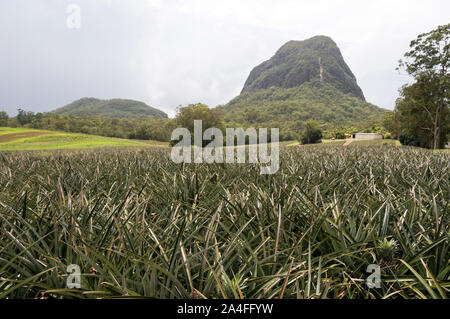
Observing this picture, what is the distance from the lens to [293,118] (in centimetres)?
8825

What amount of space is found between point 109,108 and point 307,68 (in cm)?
13274

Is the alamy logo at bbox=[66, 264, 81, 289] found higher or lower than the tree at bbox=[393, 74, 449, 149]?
lower

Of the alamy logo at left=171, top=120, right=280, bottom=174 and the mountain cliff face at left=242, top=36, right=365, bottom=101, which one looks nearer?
the alamy logo at left=171, top=120, right=280, bottom=174

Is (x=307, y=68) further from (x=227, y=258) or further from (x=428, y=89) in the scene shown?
(x=227, y=258)

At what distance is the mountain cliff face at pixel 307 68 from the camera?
5920 inches

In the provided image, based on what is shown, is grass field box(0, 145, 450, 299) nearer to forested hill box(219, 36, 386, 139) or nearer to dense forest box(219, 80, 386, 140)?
forested hill box(219, 36, 386, 139)

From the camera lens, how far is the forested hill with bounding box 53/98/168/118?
127625 mm

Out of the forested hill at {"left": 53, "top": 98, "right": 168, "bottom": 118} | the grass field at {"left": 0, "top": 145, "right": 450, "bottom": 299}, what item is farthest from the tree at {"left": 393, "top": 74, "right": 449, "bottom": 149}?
the forested hill at {"left": 53, "top": 98, "right": 168, "bottom": 118}

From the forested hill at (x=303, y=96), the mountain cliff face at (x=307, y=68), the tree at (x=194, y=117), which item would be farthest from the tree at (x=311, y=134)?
the mountain cliff face at (x=307, y=68)

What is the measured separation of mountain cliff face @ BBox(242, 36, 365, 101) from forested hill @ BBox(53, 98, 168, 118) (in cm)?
8484

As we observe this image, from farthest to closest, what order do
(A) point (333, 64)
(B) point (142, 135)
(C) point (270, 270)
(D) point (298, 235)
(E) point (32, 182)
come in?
1. (A) point (333, 64)
2. (B) point (142, 135)
3. (E) point (32, 182)
4. (D) point (298, 235)
5. (C) point (270, 270)
